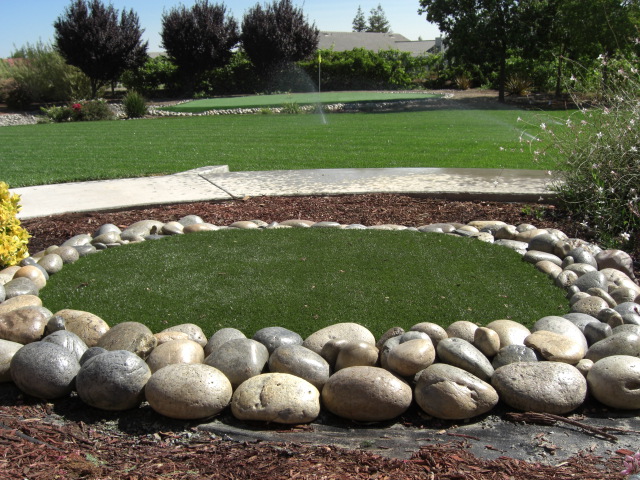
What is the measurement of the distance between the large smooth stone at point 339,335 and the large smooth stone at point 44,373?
117 cm

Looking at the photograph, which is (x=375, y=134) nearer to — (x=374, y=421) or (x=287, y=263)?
(x=287, y=263)

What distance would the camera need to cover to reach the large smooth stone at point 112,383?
112 inches

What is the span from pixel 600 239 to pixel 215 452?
4014 mm

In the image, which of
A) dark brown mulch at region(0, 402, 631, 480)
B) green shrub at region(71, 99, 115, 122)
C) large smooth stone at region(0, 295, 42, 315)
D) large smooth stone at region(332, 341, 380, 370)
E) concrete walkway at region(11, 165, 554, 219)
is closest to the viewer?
dark brown mulch at region(0, 402, 631, 480)

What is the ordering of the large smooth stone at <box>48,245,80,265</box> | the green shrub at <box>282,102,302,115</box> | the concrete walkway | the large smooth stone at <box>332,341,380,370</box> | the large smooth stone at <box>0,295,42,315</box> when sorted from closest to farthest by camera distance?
the large smooth stone at <box>332,341,380,370</box> → the large smooth stone at <box>0,295,42,315</box> → the large smooth stone at <box>48,245,80,265</box> → the concrete walkway → the green shrub at <box>282,102,302,115</box>

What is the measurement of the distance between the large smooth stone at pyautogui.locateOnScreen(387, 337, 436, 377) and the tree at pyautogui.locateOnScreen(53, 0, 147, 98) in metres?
30.7

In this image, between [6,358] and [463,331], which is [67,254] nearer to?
[6,358]

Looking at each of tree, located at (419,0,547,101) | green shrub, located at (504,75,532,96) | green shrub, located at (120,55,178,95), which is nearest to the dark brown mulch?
tree, located at (419,0,547,101)

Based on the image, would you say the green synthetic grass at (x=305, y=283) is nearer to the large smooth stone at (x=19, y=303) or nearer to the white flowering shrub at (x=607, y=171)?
the large smooth stone at (x=19, y=303)

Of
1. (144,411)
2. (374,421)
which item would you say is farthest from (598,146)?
(144,411)

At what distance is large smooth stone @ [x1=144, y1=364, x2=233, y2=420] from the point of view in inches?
109

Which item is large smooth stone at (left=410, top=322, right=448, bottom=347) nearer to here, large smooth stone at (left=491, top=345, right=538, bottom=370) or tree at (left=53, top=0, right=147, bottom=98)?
large smooth stone at (left=491, top=345, right=538, bottom=370)

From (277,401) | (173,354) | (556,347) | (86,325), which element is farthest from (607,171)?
(86,325)

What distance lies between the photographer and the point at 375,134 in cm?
1396
